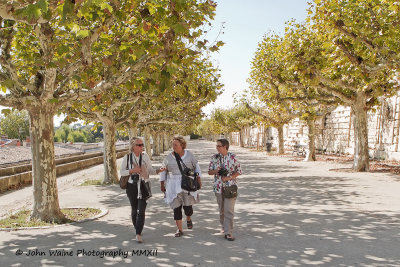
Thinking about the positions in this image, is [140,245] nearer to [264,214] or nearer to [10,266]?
[10,266]

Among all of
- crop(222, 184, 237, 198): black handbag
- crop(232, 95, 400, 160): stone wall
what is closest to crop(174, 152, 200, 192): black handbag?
crop(222, 184, 237, 198): black handbag

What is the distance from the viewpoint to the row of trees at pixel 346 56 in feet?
35.8

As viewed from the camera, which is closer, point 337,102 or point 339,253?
point 339,253

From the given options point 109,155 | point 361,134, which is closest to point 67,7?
point 109,155

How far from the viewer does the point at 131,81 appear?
7.30m

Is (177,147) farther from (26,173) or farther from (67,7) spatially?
(26,173)

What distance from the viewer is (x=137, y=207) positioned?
5656mm

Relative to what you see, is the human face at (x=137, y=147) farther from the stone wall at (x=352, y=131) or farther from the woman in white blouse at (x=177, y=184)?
the stone wall at (x=352, y=131)

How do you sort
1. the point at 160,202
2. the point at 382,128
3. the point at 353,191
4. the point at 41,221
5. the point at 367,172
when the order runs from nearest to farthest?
the point at 41,221 → the point at 160,202 → the point at 353,191 → the point at 367,172 → the point at 382,128

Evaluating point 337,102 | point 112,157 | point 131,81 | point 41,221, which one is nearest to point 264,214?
point 131,81

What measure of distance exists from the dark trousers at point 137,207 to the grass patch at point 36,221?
2.25 meters

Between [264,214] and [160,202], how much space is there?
307cm

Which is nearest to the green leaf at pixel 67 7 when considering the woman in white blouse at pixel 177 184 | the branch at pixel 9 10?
the branch at pixel 9 10

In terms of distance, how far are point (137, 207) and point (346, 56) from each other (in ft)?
32.8
